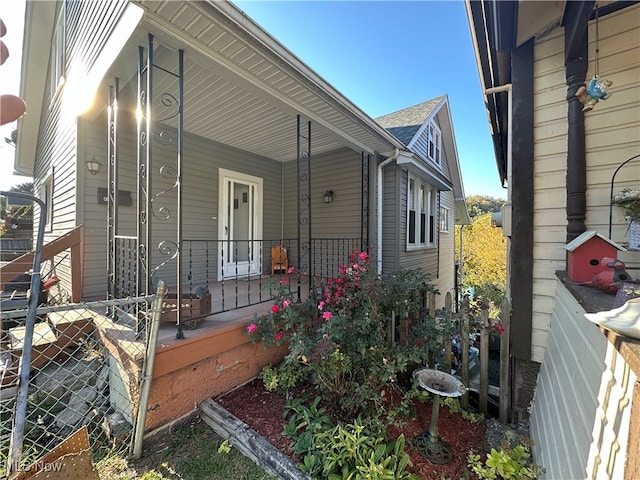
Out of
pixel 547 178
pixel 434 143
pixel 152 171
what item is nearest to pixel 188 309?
pixel 152 171

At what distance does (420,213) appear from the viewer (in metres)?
6.74

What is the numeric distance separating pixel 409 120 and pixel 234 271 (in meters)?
6.36

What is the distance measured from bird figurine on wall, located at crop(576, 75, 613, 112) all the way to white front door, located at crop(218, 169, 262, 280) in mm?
4756

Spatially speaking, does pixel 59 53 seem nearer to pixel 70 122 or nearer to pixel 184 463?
pixel 70 122

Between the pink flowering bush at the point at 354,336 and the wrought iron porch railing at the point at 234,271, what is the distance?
0.51 m

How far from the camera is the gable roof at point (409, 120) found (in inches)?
265

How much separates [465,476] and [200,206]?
5210 mm

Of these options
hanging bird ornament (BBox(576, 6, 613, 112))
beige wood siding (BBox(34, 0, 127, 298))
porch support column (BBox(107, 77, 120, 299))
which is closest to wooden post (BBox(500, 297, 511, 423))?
hanging bird ornament (BBox(576, 6, 613, 112))

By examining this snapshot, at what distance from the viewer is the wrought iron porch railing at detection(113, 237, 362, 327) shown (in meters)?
3.30

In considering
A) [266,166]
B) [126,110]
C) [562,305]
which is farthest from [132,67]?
[562,305]

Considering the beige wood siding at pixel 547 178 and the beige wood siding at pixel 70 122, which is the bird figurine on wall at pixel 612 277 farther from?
the beige wood siding at pixel 70 122

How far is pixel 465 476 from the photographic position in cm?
178

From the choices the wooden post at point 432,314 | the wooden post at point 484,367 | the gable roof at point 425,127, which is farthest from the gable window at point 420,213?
the wooden post at point 484,367

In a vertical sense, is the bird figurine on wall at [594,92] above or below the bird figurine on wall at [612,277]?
above
